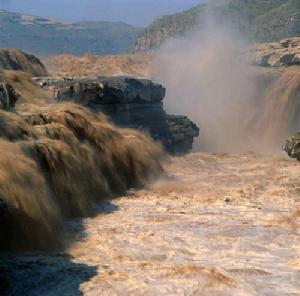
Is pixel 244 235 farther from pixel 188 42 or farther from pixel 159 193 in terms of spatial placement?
pixel 188 42

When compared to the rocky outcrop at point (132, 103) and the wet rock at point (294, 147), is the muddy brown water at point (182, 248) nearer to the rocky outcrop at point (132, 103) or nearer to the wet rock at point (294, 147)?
the wet rock at point (294, 147)

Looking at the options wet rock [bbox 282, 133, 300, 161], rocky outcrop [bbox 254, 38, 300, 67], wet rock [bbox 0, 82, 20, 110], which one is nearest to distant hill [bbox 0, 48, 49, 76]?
wet rock [bbox 0, 82, 20, 110]

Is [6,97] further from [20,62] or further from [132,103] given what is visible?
[20,62]

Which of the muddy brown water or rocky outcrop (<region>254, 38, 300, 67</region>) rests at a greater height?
rocky outcrop (<region>254, 38, 300, 67</region>)

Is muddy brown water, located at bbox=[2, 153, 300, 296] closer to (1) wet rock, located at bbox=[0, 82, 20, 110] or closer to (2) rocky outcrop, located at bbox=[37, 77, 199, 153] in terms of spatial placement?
(1) wet rock, located at bbox=[0, 82, 20, 110]

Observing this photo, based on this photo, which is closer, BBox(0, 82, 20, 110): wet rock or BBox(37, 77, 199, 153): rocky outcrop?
BBox(0, 82, 20, 110): wet rock

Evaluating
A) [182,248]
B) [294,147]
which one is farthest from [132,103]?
[182,248]

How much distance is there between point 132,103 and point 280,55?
52.5ft

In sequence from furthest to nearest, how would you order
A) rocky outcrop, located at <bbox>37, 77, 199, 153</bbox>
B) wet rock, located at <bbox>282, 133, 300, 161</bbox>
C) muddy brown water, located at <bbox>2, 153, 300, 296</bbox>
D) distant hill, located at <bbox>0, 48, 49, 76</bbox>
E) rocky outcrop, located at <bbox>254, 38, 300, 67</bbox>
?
rocky outcrop, located at <bbox>254, 38, 300, 67</bbox>
distant hill, located at <bbox>0, 48, 49, 76</bbox>
wet rock, located at <bbox>282, 133, 300, 161</bbox>
rocky outcrop, located at <bbox>37, 77, 199, 153</bbox>
muddy brown water, located at <bbox>2, 153, 300, 296</bbox>

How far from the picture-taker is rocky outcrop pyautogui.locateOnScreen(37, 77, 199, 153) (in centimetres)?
1714

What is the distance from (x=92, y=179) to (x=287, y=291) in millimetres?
6110

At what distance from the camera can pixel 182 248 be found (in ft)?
24.8

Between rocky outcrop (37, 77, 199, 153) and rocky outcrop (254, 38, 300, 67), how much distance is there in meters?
12.9

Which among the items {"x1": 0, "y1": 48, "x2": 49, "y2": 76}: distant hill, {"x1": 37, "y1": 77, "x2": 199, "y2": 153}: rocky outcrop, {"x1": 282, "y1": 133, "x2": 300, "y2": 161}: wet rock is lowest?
{"x1": 282, "y1": 133, "x2": 300, "y2": 161}: wet rock
